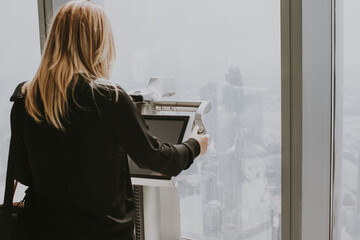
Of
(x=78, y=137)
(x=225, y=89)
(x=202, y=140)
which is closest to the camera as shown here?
(x=78, y=137)

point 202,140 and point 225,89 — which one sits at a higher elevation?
point 225,89

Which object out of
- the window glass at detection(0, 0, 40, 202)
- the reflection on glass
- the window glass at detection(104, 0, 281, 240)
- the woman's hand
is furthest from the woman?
the window glass at detection(0, 0, 40, 202)

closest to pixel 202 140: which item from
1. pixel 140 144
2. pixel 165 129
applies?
pixel 165 129

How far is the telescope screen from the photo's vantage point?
1.82 meters

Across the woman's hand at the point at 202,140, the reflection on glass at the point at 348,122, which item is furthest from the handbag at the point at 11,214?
the reflection on glass at the point at 348,122

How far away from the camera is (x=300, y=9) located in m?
1.81

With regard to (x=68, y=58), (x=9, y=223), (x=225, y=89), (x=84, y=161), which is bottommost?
(x=9, y=223)

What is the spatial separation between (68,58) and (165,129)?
1.69 feet

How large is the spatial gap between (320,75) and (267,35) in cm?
33

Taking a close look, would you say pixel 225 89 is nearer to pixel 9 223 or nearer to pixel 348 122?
pixel 348 122

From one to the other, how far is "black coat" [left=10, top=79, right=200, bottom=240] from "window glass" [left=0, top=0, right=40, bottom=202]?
152cm

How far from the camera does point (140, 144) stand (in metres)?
1.52

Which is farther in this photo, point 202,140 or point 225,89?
point 225,89

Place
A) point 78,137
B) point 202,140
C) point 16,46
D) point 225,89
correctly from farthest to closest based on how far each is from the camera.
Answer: point 16,46 < point 225,89 < point 202,140 < point 78,137
